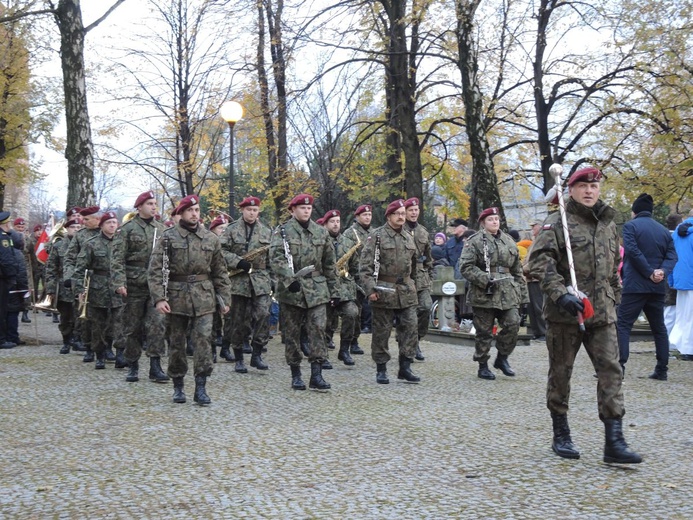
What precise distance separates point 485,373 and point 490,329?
1.86 feet

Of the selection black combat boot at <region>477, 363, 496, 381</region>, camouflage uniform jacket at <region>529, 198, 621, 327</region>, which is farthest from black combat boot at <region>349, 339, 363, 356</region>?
camouflage uniform jacket at <region>529, 198, 621, 327</region>

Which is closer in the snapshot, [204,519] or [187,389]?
[204,519]

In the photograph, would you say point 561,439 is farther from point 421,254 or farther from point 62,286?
point 62,286

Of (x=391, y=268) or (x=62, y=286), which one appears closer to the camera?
(x=391, y=268)

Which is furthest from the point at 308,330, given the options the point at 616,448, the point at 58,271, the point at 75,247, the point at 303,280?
the point at 58,271

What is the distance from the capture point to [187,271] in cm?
858

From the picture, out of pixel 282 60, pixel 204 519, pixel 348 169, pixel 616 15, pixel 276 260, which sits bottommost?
pixel 204 519

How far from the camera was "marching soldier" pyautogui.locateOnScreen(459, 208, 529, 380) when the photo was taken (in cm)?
1020

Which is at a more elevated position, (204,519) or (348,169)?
(348,169)

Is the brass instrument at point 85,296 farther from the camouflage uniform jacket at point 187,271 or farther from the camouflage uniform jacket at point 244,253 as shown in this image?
the camouflage uniform jacket at point 187,271

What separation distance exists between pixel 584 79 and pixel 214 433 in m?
20.9

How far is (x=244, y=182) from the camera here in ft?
111

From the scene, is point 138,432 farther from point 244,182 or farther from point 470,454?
point 244,182

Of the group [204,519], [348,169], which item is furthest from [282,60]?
[204,519]
